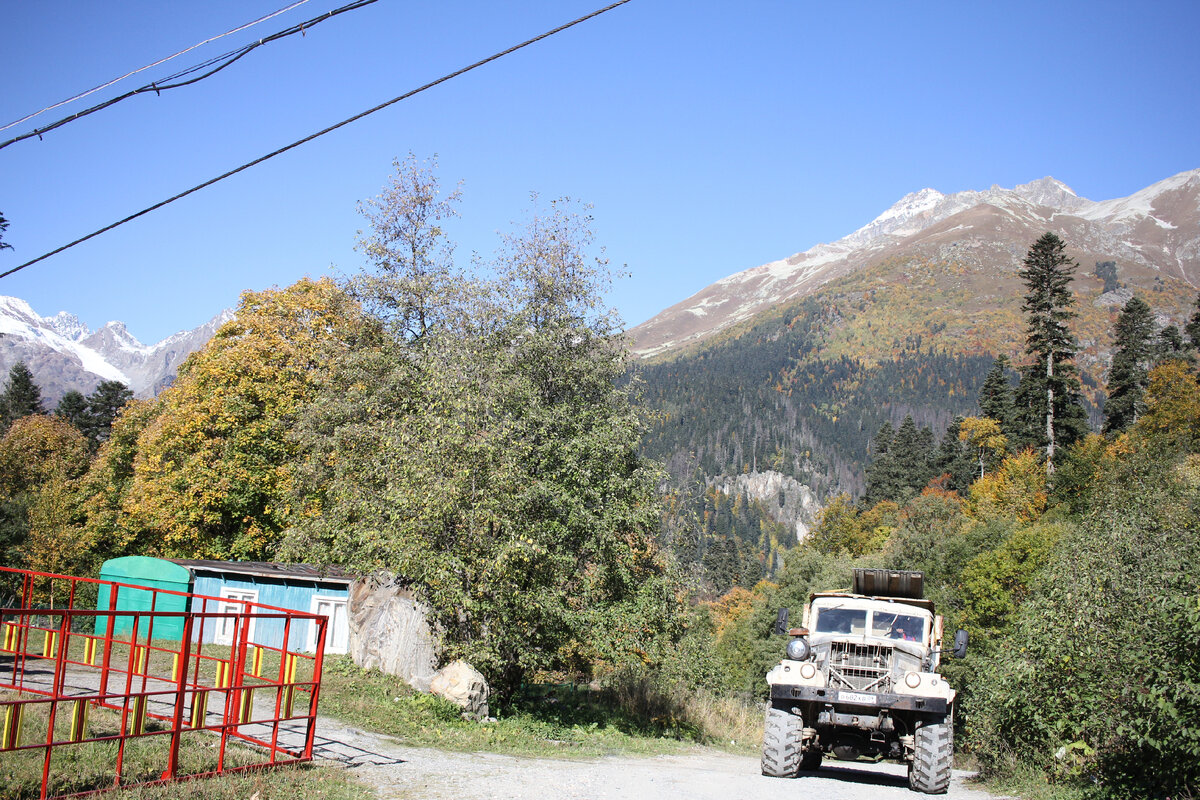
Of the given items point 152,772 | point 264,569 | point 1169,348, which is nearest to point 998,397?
point 1169,348

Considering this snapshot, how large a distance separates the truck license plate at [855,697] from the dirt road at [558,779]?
1.23 m

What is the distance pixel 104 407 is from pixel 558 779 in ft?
283

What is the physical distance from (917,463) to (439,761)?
86.3m

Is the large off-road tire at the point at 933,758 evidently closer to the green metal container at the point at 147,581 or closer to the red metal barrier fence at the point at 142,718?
the red metal barrier fence at the point at 142,718

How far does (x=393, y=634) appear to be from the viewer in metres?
17.9

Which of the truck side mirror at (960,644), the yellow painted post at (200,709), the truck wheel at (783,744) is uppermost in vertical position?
the truck side mirror at (960,644)

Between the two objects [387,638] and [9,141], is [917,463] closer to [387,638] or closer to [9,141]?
[387,638]

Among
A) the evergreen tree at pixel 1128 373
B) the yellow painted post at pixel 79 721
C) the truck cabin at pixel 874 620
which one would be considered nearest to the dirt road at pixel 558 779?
the truck cabin at pixel 874 620

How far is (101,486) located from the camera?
4394cm

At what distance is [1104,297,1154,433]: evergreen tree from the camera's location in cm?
6594

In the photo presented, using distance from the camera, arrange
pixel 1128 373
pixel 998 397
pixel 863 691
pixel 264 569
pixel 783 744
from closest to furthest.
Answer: pixel 863 691, pixel 783 744, pixel 264 569, pixel 1128 373, pixel 998 397

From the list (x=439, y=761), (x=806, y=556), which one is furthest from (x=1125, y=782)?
(x=806, y=556)

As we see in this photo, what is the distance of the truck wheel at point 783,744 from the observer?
41.4 ft

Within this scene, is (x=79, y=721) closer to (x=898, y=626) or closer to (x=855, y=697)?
(x=855, y=697)
